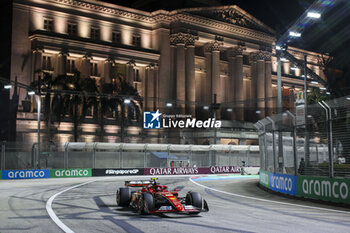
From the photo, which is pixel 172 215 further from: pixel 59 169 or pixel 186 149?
pixel 186 149

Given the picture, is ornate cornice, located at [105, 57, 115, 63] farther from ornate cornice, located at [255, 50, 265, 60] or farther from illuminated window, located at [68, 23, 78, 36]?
ornate cornice, located at [255, 50, 265, 60]

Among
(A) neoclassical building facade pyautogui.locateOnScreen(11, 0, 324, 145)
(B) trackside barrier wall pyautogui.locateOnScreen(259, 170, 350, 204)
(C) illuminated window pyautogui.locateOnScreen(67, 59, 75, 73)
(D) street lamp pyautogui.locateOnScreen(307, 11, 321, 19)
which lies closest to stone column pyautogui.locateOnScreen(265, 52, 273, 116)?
(A) neoclassical building facade pyautogui.locateOnScreen(11, 0, 324, 145)

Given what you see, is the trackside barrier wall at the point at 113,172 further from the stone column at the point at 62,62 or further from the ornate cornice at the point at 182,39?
the ornate cornice at the point at 182,39

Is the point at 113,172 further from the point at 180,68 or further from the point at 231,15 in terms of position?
the point at 231,15

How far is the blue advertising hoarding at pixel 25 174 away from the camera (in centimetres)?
4066

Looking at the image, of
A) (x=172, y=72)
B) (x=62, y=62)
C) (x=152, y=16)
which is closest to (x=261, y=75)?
(x=172, y=72)

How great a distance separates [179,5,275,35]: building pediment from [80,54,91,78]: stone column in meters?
18.4

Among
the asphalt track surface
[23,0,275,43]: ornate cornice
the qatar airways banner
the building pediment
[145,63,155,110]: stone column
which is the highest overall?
the building pediment

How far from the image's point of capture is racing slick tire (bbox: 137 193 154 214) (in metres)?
12.9

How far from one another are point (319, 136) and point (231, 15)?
7071cm

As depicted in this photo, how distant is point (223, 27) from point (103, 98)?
34.3m

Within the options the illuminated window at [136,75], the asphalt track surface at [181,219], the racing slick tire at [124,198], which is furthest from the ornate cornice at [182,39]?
the racing slick tire at [124,198]

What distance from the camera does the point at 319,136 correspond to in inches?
719

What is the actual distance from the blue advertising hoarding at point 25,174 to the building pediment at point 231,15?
4359 centimetres
